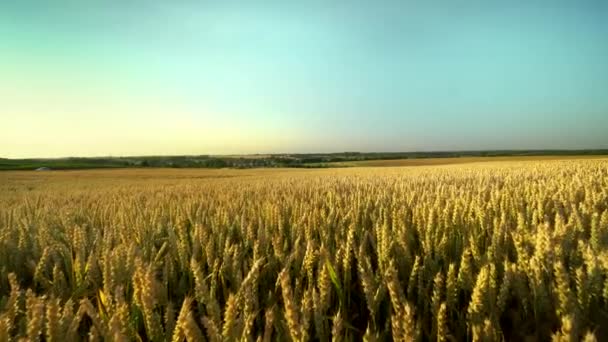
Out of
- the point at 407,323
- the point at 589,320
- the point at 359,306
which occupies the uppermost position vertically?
the point at 407,323

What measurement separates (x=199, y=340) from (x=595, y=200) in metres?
4.14

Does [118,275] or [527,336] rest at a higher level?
[118,275]

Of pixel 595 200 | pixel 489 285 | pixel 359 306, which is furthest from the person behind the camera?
pixel 595 200

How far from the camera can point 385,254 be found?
6.23 feet

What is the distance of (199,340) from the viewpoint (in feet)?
3.37

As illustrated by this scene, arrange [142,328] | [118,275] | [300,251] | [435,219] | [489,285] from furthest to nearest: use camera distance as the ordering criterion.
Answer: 1. [435,219]
2. [300,251]
3. [118,275]
4. [142,328]
5. [489,285]

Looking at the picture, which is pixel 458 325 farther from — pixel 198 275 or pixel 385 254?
pixel 198 275

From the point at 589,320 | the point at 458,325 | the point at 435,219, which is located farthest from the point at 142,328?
the point at 435,219

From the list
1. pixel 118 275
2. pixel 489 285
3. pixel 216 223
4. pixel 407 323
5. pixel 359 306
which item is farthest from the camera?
pixel 216 223

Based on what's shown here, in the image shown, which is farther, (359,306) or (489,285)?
(359,306)

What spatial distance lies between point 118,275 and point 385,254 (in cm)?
134

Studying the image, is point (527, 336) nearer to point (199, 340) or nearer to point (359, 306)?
point (359, 306)

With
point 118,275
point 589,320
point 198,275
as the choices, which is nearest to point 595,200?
point 589,320

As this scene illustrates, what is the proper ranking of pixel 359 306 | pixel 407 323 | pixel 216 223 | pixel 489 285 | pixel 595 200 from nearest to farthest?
pixel 407 323 < pixel 489 285 < pixel 359 306 < pixel 216 223 < pixel 595 200
